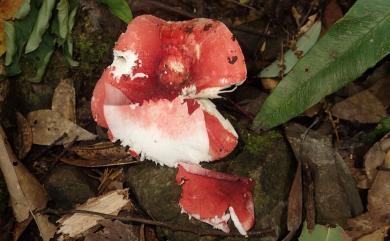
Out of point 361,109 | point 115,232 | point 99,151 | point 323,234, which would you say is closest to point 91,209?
point 115,232

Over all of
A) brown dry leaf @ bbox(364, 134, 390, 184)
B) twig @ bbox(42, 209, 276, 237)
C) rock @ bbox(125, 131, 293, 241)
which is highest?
brown dry leaf @ bbox(364, 134, 390, 184)

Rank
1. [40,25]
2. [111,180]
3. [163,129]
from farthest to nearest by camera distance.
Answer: [111,180] < [40,25] < [163,129]

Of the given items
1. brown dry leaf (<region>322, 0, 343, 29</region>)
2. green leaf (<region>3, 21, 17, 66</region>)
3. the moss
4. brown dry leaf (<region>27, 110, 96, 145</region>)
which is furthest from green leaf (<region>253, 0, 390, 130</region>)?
green leaf (<region>3, 21, 17, 66</region>)

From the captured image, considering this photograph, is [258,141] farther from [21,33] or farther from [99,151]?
[21,33]

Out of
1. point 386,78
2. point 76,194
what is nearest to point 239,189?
point 76,194

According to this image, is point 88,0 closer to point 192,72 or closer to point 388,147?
point 192,72

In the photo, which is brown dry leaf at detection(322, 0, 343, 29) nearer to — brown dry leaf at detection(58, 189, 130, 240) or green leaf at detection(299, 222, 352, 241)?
green leaf at detection(299, 222, 352, 241)
